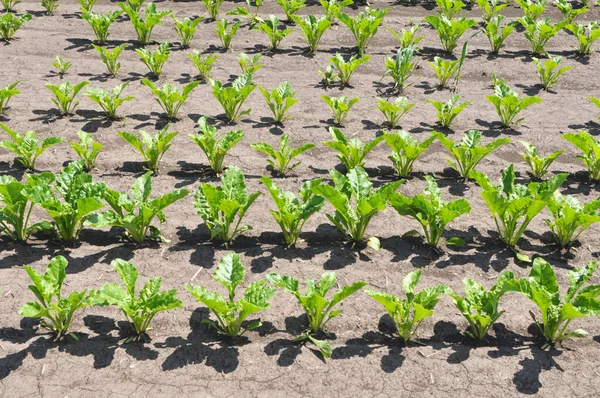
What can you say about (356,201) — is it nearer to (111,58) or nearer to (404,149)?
(404,149)

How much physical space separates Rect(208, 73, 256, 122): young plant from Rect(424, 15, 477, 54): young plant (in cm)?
283

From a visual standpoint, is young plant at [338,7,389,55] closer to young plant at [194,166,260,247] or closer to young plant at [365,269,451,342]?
young plant at [194,166,260,247]

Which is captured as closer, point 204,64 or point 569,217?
point 569,217

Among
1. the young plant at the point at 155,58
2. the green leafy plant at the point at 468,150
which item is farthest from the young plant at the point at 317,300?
the young plant at the point at 155,58

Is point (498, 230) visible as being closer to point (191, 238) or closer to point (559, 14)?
point (191, 238)

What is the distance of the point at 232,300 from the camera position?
3.69 metres

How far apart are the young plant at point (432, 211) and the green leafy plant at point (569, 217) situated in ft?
2.07

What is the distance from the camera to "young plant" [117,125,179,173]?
519 cm

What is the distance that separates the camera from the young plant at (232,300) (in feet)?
11.6

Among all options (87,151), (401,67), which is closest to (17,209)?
(87,151)

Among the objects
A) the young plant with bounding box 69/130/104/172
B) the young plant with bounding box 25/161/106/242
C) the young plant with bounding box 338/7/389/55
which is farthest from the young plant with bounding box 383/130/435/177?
the young plant with bounding box 338/7/389/55

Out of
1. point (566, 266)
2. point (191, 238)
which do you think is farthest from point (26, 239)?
point (566, 266)

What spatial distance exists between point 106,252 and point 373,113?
10.7 feet

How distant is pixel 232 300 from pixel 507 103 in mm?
3710
